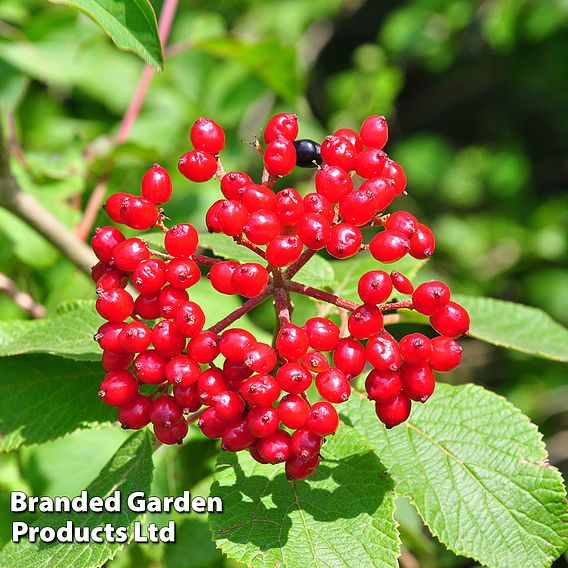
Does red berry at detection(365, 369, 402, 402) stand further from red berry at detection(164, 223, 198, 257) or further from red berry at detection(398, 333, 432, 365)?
red berry at detection(164, 223, 198, 257)

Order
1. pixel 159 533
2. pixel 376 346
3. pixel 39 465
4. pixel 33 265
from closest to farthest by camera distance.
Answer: pixel 376 346, pixel 159 533, pixel 39 465, pixel 33 265

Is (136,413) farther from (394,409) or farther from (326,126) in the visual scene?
(326,126)

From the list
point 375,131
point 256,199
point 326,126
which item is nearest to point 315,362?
point 256,199

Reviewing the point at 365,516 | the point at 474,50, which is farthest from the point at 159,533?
the point at 474,50

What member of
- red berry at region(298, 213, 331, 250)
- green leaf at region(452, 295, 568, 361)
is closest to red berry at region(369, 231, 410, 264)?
red berry at region(298, 213, 331, 250)

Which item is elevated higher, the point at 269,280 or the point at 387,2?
the point at 387,2

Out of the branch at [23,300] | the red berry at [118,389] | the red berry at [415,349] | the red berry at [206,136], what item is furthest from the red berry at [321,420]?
the branch at [23,300]

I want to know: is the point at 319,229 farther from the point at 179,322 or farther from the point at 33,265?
the point at 33,265
